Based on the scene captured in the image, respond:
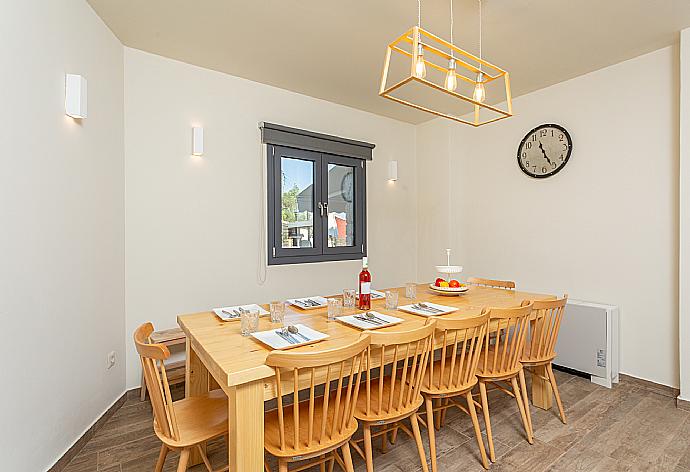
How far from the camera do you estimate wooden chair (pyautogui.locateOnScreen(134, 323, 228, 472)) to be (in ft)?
4.91

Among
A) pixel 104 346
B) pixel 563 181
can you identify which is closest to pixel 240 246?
pixel 104 346

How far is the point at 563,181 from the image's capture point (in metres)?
3.65

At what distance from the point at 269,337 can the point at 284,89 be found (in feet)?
9.71

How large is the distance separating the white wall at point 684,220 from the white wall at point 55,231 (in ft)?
13.9

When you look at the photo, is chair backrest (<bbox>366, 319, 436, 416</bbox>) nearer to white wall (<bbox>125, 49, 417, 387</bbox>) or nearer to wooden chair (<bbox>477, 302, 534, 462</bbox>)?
wooden chair (<bbox>477, 302, 534, 462</bbox>)

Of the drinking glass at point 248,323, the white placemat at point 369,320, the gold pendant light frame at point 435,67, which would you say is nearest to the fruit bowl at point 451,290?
the white placemat at point 369,320

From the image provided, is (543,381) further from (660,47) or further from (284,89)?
(284,89)

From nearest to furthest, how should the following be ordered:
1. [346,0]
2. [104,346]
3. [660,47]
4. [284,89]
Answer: [346,0], [104,346], [660,47], [284,89]

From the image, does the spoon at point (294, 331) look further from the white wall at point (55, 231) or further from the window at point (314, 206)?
the window at point (314, 206)

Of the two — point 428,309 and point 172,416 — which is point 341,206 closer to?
point 428,309

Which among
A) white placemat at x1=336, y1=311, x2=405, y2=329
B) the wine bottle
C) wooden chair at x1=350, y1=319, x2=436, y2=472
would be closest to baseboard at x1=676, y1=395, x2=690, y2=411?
wooden chair at x1=350, y1=319, x2=436, y2=472

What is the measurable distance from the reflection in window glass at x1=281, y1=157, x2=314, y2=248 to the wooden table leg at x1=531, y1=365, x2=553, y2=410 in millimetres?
2440

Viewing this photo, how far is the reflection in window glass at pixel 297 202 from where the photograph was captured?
3.87 metres

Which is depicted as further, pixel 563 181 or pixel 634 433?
pixel 563 181
